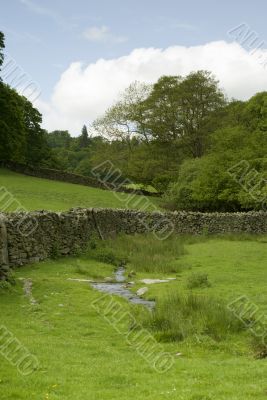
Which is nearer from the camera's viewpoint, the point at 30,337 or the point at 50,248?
the point at 30,337

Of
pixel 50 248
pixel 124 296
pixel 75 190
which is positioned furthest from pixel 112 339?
pixel 75 190

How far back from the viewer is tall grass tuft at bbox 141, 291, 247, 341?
38.0ft

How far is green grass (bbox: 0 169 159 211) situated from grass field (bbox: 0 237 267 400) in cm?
1505

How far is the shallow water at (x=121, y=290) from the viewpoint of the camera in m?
15.4

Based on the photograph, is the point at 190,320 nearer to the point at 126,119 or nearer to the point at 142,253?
Result: the point at 142,253

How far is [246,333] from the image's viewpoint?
38.5 feet

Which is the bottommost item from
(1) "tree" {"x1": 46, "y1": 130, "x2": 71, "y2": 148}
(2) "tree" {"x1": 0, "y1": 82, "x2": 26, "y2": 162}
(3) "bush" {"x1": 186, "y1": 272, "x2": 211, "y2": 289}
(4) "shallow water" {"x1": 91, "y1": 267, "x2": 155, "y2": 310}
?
(4) "shallow water" {"x1": 91, "y1": 267, "x2": 155, "y2": 310}

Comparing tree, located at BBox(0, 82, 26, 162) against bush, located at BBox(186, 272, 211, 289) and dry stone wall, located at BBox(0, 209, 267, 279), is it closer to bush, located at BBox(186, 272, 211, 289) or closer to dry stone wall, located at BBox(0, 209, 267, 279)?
dry stone wall, located at BBox(0, 209, 267, 279)

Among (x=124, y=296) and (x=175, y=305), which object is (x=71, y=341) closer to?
(x=175, y=305)

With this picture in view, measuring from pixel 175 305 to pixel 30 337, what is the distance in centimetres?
394

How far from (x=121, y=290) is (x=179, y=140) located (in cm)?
3845

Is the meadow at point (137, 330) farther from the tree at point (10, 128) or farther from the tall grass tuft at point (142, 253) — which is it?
the tree at point (10, 128)

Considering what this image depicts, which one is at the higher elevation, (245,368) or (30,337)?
(245,368)

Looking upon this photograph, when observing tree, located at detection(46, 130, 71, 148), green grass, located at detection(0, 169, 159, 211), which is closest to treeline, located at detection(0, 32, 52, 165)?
green grass, located at detection(0, 169, 159, 211)
